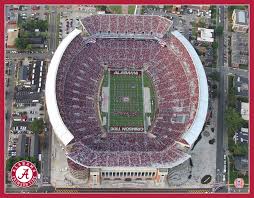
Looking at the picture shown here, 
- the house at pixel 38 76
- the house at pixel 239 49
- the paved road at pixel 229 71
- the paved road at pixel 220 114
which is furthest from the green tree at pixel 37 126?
the house at pixel 239 49

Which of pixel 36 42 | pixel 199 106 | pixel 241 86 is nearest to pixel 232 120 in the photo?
pixel 199 106

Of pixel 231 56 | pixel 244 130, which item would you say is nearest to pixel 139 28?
pixel 231 56

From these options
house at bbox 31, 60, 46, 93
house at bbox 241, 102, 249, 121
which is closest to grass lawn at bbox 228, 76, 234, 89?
house at bbox 241, 102, 249, 121

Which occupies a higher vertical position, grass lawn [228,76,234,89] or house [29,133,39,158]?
grass lawn [228,76,234,89]

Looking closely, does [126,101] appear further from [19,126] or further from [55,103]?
[19,126]

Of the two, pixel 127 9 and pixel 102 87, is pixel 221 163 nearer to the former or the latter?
pixel 102 87

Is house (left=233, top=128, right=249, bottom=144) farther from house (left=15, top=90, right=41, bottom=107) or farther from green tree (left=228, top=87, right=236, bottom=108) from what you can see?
house (left=15, top=90, right=41, bottom=107)

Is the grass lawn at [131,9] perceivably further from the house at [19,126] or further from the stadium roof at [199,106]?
the house at [19,126]
